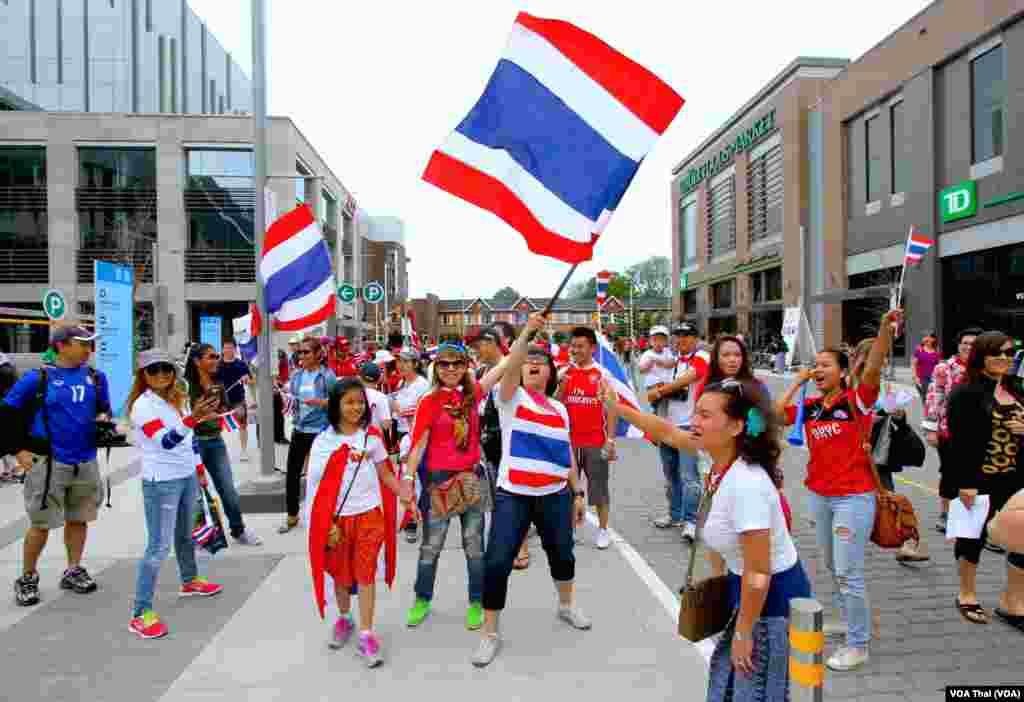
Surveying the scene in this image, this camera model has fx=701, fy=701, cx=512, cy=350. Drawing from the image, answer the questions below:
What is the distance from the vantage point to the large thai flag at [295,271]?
26.0 ft

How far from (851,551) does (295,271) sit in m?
6.34

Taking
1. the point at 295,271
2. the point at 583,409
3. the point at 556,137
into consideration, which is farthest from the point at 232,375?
the point at 556,137

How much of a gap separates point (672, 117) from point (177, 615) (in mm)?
4357

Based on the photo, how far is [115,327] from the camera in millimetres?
13688

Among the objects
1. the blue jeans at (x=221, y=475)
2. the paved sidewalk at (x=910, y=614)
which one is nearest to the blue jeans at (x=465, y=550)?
the paved sidewalk at (x=910, y=614)

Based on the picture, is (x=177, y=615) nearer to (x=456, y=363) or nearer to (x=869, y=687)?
(x=456, y=363)

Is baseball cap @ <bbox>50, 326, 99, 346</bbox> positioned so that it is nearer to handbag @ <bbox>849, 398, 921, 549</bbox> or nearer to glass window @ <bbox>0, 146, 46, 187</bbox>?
handbag @ <bbox>849, 398, 921, 549</bbox>

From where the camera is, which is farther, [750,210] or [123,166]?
[750,210]

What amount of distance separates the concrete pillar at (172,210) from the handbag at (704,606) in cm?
3637

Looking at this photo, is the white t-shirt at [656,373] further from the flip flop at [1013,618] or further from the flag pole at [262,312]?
the flag pole at [262,312]

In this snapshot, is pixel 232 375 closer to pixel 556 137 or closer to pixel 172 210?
pixel 556 137

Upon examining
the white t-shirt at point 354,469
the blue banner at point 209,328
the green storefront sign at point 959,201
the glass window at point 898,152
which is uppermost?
the glass window at point 898,152

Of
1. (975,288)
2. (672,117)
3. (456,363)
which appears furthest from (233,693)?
(975,288)

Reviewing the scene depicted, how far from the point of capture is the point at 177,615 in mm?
4617
